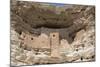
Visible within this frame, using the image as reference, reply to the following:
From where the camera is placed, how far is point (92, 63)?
2.74 meters

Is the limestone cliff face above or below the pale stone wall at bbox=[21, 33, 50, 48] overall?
above

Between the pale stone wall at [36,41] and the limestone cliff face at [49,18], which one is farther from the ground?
the limestone cliff face at [49,18]

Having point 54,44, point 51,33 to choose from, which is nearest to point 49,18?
point 51,33

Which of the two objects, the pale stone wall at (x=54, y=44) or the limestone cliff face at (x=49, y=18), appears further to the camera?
the pale stone wall at (x=54, y=44)

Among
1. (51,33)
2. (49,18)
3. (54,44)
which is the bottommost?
(54,44)

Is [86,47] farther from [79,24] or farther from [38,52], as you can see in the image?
[38,52]

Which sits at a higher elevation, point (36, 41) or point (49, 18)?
point (49, 18)

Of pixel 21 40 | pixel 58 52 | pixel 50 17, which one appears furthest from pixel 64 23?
pixel 21 40

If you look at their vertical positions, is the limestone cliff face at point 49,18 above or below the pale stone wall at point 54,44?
above

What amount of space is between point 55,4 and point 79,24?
42cm

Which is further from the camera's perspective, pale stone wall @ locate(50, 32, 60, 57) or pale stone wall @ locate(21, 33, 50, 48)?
pale stone wall @ locate(50, 32, 60, 57)

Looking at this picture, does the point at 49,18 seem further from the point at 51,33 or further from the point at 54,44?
the point at 54,44

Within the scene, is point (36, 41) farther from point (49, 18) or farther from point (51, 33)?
point (49, 18)

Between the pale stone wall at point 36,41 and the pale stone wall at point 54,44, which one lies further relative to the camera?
the pale stone wall at point 54,44
